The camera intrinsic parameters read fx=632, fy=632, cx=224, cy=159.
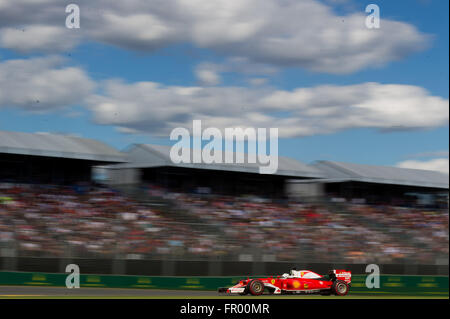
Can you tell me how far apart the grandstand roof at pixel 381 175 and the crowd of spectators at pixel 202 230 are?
2.29 m

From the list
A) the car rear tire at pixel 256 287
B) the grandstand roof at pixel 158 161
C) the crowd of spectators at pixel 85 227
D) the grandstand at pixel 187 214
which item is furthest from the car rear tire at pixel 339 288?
the grandstand roof at pixel 158 161

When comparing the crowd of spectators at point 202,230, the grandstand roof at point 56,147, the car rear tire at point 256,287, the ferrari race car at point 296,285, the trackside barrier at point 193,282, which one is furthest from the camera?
the grandstand roof at point 56,147

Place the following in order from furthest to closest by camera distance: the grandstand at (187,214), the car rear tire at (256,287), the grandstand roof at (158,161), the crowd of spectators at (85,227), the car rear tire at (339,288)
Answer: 1. the grandstand roof at (158,161)
2. the grandstand at (187,214)
3. the crowd of spectators at (85,227)
4. the car rear tire at (339,288)
5. the car rear tire at (256,287)

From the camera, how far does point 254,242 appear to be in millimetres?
21750

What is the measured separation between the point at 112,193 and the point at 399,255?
10934 millimetres

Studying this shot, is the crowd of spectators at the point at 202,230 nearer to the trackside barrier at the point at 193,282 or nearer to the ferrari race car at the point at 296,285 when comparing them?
the trackside barrier at the point at 193,282

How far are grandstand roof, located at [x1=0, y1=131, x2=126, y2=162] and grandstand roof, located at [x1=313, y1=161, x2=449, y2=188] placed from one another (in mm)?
10608

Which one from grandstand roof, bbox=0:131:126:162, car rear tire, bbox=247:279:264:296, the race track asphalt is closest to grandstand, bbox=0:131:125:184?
grandstand roof, bbox=0:131:126:162

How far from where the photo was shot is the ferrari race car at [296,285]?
55.4 feet

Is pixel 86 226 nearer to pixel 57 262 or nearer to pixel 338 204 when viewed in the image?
pixel 57 262

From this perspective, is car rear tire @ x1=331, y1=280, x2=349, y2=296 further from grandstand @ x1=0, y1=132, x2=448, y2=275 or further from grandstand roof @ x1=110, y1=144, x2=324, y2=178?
grandstand roof @ x1=110, y1=144, x2=324, y2=178

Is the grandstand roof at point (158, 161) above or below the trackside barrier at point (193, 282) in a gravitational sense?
above

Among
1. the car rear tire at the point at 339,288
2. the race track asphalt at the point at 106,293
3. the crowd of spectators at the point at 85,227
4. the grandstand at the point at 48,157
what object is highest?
the grandstand at the point at 48,157
